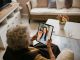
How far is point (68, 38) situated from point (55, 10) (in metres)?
1.68

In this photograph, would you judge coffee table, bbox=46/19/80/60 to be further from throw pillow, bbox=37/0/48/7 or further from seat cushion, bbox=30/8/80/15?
throw pillow, bbox=37/0/48/7

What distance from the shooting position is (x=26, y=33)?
1.27 metres

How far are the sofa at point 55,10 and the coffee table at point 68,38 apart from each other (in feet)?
3.36

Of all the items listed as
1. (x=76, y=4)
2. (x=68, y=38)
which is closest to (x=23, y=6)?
(x=76, y=4)

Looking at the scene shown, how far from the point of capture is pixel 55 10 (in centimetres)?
381

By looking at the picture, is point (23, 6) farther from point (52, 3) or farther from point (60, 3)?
point (60, 3)

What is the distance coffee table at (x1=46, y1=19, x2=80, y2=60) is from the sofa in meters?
1.02

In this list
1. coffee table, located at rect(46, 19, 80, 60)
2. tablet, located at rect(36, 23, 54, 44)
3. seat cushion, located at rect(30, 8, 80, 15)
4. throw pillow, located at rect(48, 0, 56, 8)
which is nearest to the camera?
tablet, located at rect(36, 23, 54, 44)

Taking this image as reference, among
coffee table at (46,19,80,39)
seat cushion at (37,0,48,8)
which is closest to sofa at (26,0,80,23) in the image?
seat cushion at (37,0,48,8)

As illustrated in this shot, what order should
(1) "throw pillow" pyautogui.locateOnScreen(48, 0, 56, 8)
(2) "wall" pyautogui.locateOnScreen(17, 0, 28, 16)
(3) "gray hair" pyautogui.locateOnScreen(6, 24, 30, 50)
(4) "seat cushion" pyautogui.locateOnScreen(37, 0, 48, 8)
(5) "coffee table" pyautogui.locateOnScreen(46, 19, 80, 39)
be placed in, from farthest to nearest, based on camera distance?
(2) "wall" pyautogui.locateOnScreen(17, 0, 28, 16) < (4) "seat cushion" pyautogui.locateOnScreen(37, 0, 48, 8) < (1) "throw pillow" pyautogui.locateOnScreen(48, 0, 56, 8) < (5) "coffee table" pyautogui.locateOnScreen(46, 19, 80, 39) < (3) "gray hair" pyautogui.locateOnScreen(6, 24, 30, 50)

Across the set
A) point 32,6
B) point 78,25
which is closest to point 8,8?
point 32,6

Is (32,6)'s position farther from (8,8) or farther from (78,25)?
(78,25)

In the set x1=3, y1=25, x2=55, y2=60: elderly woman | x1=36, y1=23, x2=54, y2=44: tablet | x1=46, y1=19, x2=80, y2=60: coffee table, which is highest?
x1=3, y1=25, x2=55, y2=60: elderly woman

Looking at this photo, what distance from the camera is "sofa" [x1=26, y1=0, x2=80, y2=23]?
365 cm
